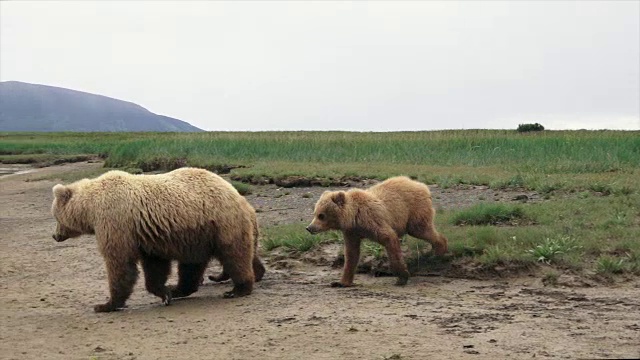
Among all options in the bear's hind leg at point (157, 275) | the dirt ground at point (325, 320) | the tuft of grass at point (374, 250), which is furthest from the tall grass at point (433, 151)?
the bear's hind leg at point (157, 275)

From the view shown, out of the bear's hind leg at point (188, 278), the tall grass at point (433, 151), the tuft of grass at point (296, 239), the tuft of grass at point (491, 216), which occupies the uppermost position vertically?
the tall grass at point (433, 151)

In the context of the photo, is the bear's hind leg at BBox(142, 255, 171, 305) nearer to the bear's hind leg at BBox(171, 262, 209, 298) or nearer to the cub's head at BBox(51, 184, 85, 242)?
the bear's hind leg at BBox(171, 262, 209, 298)

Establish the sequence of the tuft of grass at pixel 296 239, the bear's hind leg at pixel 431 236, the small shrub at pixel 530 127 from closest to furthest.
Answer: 1. the bear's hind leg at pixel 431 236
2. the tuft of grass at pixel 296 239
3. the small shrub at pixel 530 127

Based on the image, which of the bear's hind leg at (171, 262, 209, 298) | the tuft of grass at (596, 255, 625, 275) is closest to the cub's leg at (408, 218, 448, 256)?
the tuft of grass at (596, 255, 625, 275)

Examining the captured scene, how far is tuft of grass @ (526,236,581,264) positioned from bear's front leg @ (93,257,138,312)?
456 centimetres

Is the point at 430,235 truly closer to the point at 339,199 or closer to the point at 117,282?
the point at 339,199

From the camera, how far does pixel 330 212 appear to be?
954 cm

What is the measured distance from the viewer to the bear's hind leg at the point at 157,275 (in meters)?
8.77

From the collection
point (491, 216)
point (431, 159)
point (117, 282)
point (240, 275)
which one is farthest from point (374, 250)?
point (431, 159)

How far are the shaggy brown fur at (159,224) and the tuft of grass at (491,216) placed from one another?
3.64 metres

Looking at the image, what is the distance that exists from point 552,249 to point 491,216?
216 centimetres

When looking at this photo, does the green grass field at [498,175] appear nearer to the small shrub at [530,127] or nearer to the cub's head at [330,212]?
the cub's head at [330,212]

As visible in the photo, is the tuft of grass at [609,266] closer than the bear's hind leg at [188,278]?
Yes

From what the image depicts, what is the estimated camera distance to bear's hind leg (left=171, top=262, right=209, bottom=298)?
9.16 m
